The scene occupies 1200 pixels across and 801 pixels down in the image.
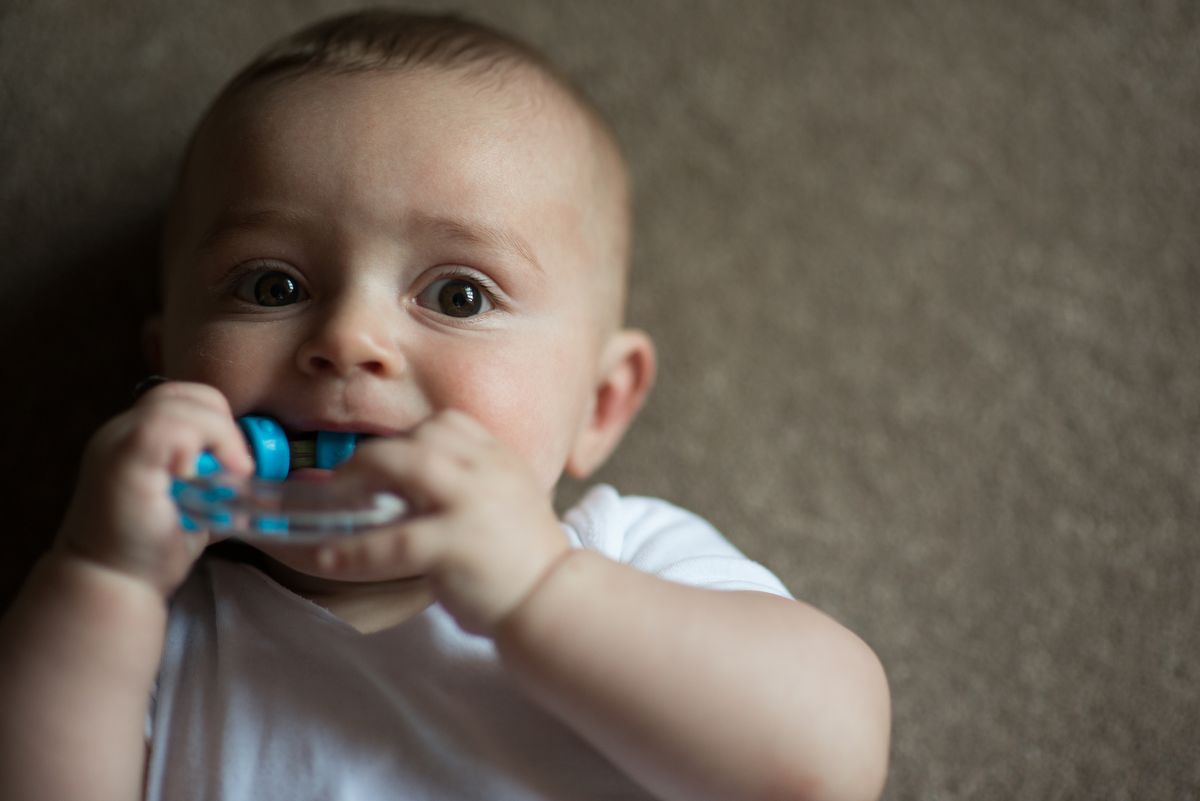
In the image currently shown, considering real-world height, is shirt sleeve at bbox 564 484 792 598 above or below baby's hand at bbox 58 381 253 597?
below

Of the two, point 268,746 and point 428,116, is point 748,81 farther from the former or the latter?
point 268,746

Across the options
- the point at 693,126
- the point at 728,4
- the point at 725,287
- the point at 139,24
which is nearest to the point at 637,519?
the point at 725,287

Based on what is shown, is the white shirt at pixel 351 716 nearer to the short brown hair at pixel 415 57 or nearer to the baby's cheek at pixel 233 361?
the baby's cheek at pixel 233 361

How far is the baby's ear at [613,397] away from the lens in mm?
1115

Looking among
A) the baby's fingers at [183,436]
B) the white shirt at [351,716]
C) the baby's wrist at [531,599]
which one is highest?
the baby's fingers at [183,436]

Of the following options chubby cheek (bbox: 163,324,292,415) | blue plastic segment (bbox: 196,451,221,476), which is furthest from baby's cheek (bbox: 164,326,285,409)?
blue plastic segment (bbox: 196,451,221,476)

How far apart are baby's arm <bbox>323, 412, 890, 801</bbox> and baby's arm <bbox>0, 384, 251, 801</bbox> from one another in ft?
0.46

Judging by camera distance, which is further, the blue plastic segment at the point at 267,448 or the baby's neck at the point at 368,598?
the baby's neck at the point at 368,598

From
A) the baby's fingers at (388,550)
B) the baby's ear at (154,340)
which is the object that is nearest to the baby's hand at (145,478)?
the baby's fingers at (388,550)

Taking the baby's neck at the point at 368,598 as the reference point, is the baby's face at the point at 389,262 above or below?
above

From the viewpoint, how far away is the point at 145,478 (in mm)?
792

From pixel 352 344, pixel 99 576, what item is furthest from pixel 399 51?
pixel 99 576

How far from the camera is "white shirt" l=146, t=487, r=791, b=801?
35.9 inches

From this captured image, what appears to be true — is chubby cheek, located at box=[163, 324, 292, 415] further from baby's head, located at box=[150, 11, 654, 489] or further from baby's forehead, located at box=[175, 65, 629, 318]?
baby's forehead, located at box=[175, 65, 629, 318]
